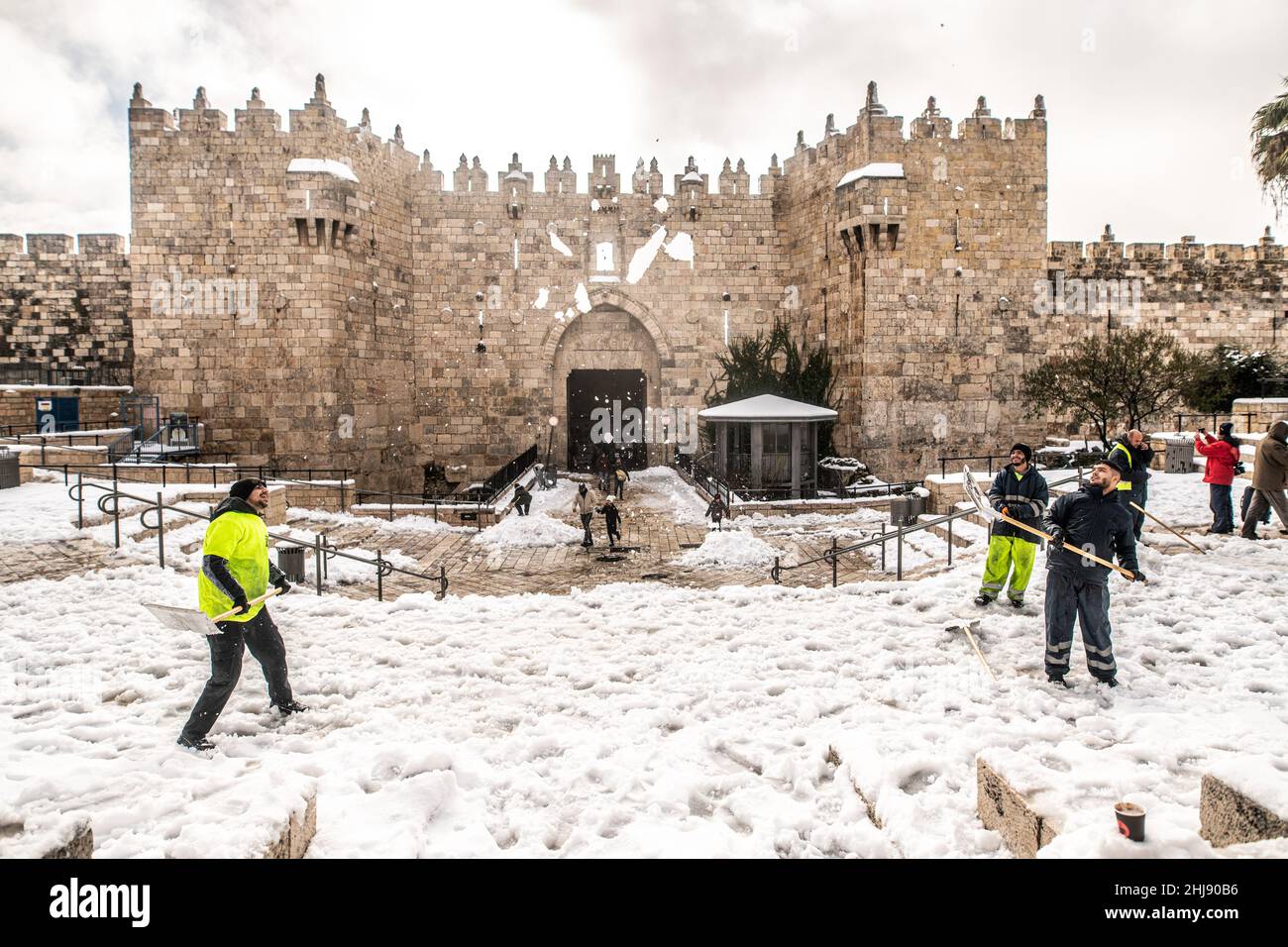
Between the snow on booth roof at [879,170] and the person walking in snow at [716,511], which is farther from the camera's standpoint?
the snow on booth roof at [879,170]

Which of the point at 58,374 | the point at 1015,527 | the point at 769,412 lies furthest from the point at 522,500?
the point at 58,374

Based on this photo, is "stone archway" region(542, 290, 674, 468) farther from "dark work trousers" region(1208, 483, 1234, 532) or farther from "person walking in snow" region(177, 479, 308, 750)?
"person walking in snow" region(177, 479, 308, 750)

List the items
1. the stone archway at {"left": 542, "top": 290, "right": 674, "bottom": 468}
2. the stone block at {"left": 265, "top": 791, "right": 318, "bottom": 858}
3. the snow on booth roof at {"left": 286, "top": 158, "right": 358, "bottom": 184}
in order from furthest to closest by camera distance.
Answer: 1. the stone archway at {"left": 542, "top": 290, "right": 674, "bottom": 468}
2. the snow on booth roof at {"left": 286, "top": 158, "right": 358, "bottom": 184}
3. the stone block at {"left": 265, "top": 791, "right": 318, "bottom": 858}

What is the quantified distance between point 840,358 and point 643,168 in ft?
25.5

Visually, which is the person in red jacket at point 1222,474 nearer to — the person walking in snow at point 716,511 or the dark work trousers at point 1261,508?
the dark work trousers at point 1261,508

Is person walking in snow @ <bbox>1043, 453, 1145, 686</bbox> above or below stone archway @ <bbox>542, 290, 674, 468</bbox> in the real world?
below

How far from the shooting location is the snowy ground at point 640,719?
381 cm

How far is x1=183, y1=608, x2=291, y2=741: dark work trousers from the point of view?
4.73 metres

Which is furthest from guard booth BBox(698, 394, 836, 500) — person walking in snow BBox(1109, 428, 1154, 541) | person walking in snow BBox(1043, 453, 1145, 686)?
person walking in snow BBox(1043, 453, 1145, 686)

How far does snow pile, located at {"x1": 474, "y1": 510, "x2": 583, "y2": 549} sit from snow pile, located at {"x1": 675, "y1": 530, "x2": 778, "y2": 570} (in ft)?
7.77

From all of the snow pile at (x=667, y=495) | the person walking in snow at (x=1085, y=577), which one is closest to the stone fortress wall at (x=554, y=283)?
the snow pile at (x=667, y=495)

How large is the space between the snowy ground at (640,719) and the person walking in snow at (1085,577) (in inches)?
9.4

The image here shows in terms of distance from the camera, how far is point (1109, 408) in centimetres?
1784
